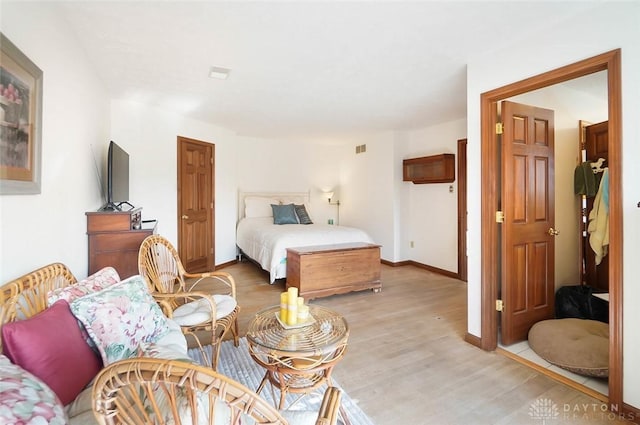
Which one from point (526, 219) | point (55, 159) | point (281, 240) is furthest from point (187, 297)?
point (526, 219)

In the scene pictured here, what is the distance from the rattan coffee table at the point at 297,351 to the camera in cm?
143

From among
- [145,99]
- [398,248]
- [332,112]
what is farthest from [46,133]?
[398,248]

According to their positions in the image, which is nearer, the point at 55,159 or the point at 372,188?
the point at 55,159

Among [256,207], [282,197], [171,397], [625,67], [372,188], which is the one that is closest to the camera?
[171,397]

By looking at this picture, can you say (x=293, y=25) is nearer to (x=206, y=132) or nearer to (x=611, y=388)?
(x=611, y=388)

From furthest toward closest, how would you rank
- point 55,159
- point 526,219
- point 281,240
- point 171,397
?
point 281,240, point 526,219, point 55,159, point 171,397

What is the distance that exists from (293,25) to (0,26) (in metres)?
1.44

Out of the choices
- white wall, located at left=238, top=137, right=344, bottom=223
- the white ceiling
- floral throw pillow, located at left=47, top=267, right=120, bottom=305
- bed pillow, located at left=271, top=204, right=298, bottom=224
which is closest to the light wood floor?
floral throw pillow, located at left=47, top=267, right=120, bottom=305

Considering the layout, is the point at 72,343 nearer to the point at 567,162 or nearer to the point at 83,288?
the point at 83,288

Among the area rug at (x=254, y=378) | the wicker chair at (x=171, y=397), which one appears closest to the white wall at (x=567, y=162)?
the area rug at (x=254, y=378)

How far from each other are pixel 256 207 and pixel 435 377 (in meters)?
4.27

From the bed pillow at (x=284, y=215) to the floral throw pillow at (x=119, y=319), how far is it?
3.70 metres

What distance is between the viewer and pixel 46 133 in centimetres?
168

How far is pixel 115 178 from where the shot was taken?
2.62 m
